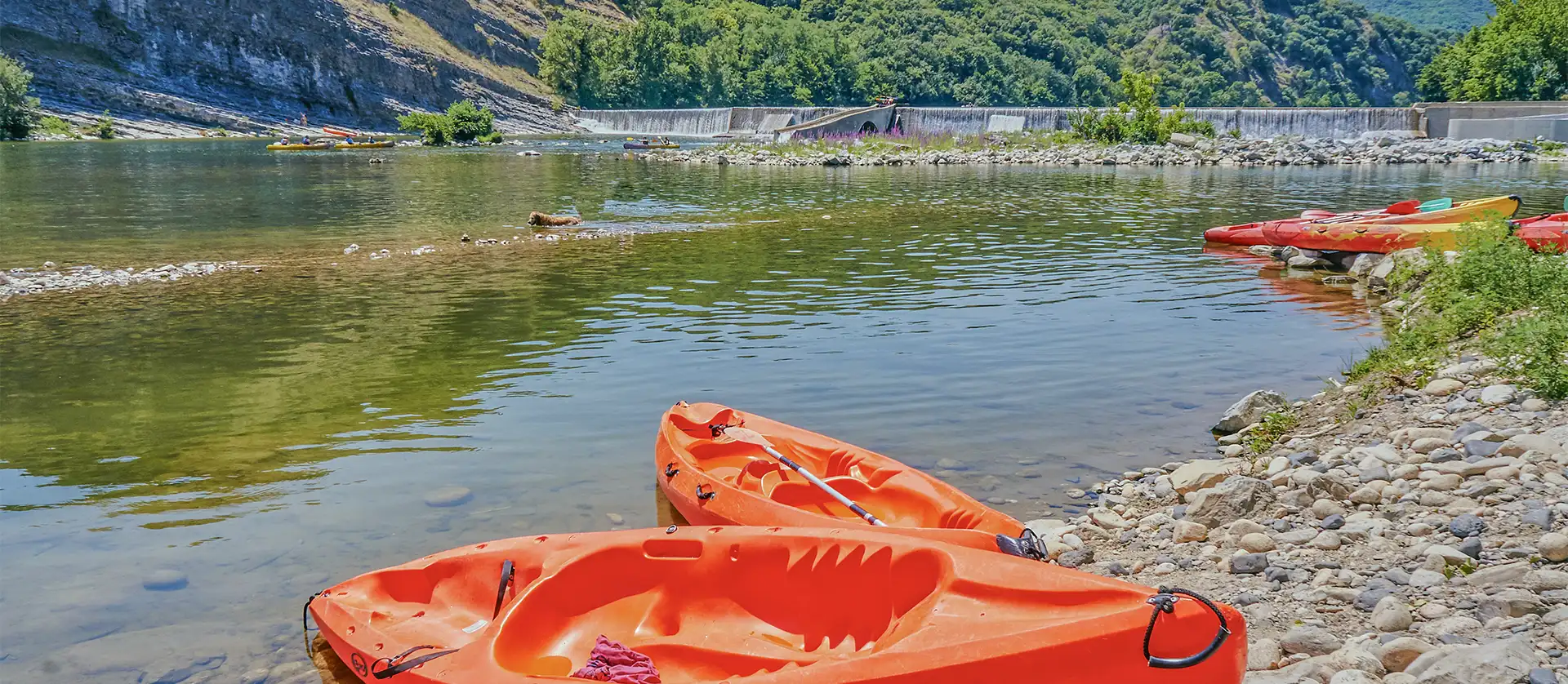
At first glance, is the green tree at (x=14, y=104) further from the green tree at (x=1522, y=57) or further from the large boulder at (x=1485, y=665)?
the green tree at (x=1522, y=57)

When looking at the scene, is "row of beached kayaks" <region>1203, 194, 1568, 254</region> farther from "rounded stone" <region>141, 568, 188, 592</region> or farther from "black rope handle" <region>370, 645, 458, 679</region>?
"rounded stone" <region>141, 568, 188, 592</region>

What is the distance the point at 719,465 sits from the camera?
27.6 ft

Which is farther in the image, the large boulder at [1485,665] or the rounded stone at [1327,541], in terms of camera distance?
the rounded stone at [1327,541]

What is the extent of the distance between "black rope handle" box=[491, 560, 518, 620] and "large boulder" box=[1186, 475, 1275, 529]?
13.6 feet

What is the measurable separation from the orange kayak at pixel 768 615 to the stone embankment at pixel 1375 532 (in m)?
0.81

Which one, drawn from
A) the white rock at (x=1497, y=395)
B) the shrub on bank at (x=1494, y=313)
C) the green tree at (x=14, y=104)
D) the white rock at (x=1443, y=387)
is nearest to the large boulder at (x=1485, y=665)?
the white rock at (x=1497, y=395)

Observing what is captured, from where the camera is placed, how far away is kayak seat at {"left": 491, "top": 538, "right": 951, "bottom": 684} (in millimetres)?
5246

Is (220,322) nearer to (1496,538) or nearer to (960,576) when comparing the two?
(960,576)

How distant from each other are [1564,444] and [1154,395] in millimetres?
4275

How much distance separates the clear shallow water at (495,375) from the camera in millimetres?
7328

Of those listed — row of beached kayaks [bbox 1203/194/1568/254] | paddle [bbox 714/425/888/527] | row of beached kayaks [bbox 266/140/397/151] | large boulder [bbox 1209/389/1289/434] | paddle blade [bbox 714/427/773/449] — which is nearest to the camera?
paddle [bbox 714/425/888/527]

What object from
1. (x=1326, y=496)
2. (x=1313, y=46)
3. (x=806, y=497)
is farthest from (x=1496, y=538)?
(x=1313, y=46)

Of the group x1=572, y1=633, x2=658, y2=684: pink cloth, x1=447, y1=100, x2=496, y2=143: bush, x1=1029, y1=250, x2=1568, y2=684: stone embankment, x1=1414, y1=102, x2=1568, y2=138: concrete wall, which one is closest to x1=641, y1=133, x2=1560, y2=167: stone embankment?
x1=1414, y1=102, x2=1568, y2=138: concrete wall

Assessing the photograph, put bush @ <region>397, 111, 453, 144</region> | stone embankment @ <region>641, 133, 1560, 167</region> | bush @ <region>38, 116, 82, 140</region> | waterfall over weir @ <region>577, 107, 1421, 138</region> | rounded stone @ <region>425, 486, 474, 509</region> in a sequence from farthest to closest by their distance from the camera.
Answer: bush @ <region>397, 111, 453, 144</region> → bush @ <region>38, 116, 82, 140</region> → waterfall over weir @ <region>577, 107, 1421, 138</region> → stone embankment @ <region>641, 133, 1560, 167</region> → rounded stone @ <region>425, 486, 474, 509</region>
